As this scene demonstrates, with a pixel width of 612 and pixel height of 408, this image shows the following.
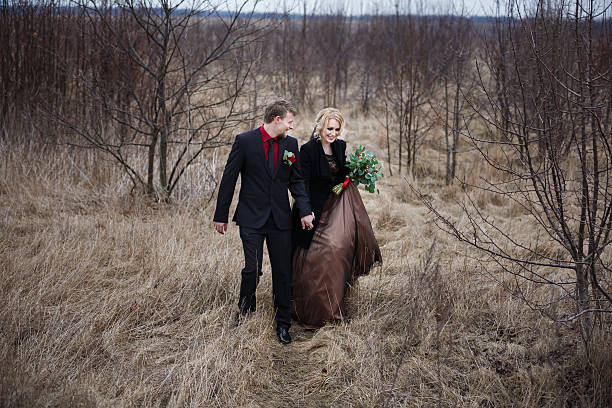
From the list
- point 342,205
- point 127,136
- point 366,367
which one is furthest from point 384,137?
point 366,367

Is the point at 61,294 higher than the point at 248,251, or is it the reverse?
the point at 248,251

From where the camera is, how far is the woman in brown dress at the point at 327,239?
3402mm

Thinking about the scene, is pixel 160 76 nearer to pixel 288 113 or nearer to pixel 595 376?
pixel 288 113

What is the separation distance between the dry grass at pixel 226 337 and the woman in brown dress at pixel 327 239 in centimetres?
18

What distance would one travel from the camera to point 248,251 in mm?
3229

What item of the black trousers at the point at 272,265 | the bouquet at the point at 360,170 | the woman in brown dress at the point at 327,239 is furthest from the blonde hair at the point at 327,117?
the black trousers at the point at 272,265

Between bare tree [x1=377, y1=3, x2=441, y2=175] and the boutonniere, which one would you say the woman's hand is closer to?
the boutonniere

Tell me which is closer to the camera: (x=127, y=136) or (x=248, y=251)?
(x=248, y=251)

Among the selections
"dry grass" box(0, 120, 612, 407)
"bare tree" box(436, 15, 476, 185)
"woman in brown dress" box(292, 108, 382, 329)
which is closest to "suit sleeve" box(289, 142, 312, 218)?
"woman in brown dress" box(292, 108, 382, 329)

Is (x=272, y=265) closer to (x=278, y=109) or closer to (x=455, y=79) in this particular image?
(x=278, y=109)

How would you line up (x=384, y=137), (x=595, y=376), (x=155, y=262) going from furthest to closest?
(x=384, y=137) → (x=155, y=262) → (x=595, y=376)

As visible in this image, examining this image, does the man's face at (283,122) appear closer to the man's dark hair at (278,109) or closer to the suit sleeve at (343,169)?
the man's dark hair at (278,109)

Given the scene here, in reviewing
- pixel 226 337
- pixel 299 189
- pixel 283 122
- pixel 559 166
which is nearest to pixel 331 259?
pixel 299 189

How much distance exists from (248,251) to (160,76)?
2970 millimetres
